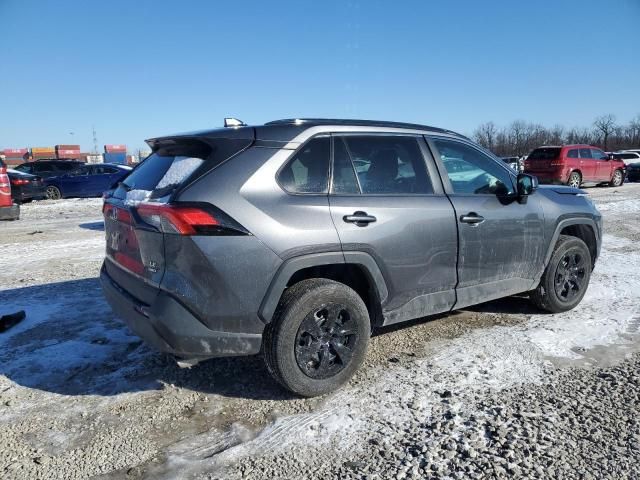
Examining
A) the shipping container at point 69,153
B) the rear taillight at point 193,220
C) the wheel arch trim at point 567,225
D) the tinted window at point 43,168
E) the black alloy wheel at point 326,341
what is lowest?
the black alloy wheel at point 326,341

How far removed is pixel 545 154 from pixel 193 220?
65.1 ft

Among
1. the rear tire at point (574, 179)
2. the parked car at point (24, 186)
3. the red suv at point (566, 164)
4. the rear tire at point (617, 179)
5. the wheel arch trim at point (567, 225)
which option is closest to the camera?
the wheel arch trim at point (567, 225)

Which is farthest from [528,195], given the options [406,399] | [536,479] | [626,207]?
[626,207]

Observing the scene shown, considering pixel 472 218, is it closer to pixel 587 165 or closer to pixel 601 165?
pixel 587 165

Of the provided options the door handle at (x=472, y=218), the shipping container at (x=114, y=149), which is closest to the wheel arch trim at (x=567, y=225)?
the door handle at (x=472, y=218)

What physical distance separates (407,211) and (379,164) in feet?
1.39

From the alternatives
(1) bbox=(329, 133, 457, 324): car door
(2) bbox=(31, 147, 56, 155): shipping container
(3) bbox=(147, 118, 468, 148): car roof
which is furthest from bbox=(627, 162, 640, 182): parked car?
(2) bbox=(31, 147, 56, 155): shipping container

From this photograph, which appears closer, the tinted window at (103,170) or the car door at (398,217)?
the car door at (398,217)

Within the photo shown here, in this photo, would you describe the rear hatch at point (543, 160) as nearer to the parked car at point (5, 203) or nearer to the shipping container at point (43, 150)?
the parked car at point (5, 203)

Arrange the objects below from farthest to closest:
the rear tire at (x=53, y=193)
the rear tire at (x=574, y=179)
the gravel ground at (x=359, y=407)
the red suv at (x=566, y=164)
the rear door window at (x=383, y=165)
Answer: the rear tire at (x=574, y=179) < the red suv at (x=566, y=164) < the rear tire at (x=53, y=193) < the rear door window at (x=383, y=165) < the gravel ground at (x=359, y=407)

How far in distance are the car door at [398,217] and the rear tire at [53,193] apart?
1778 centimetres

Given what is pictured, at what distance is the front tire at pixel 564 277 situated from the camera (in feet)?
15.0

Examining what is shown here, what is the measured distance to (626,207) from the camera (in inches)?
524

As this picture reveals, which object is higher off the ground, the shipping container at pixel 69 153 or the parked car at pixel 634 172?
the shipping container at pixel 69 153
